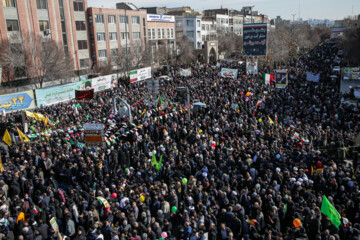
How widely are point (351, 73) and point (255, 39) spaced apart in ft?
34.6

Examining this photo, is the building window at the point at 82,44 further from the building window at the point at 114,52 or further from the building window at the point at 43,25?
the building window at the point at 43,25

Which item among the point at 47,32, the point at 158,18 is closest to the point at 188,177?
the point at 47,32

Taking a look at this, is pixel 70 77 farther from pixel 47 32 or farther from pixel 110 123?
pixel 110 123

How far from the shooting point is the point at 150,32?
181 feet

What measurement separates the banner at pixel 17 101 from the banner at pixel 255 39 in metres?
21.8

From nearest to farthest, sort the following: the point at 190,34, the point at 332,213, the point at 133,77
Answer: the point at 332,213 < the point at 133,77 < the point at 190,34

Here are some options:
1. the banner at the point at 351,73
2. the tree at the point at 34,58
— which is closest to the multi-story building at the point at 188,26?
the tree at the point at 34,58

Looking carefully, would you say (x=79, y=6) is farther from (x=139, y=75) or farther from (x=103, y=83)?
(x=103, y=83)

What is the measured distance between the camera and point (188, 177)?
36.9 feet

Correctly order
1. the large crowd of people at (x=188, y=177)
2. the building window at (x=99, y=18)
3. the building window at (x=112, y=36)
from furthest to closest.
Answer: the building window at (x=112, y=36), the building window at (x=99, y=18), the large crowd of people at (x=188, y=177)

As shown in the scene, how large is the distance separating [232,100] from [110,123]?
795cm

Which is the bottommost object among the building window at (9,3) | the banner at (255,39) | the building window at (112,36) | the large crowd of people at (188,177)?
the large crowd of people at (188,177)

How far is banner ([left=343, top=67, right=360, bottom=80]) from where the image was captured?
84.1 ft

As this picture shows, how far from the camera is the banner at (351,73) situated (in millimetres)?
25641
